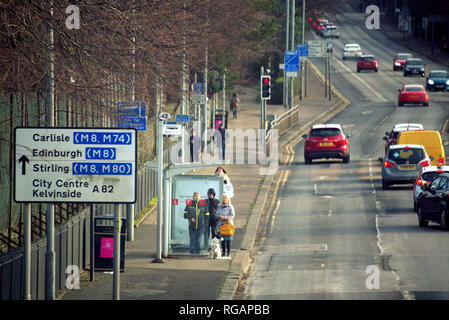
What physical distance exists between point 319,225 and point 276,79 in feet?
155

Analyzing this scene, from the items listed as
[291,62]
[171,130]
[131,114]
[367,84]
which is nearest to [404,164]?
[171,130]

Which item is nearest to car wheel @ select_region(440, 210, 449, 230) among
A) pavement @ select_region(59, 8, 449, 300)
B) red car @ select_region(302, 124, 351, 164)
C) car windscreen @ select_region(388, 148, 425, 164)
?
pavement @ select_region(59, 8, 449, 300)

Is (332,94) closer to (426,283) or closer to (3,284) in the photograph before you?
(426,283)

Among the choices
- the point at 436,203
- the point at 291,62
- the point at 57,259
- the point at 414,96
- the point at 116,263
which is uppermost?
the point at 291,62

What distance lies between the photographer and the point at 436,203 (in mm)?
25453

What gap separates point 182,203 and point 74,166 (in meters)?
9.35

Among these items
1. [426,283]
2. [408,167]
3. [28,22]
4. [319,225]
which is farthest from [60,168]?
[408,167]

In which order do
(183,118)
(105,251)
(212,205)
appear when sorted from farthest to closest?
(183,118), (212,205), (105,251)

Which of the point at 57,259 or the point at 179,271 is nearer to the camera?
the point at 57,259

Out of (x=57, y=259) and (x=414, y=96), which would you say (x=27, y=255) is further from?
(x=414, y=96)

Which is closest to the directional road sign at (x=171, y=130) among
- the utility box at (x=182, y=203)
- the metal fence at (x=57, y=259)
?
the utility box at (x=182, y=203)

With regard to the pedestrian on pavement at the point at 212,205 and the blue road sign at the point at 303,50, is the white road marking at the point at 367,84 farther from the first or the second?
the pedestrian on pavement at the point at 212,205

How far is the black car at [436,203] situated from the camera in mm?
25109
